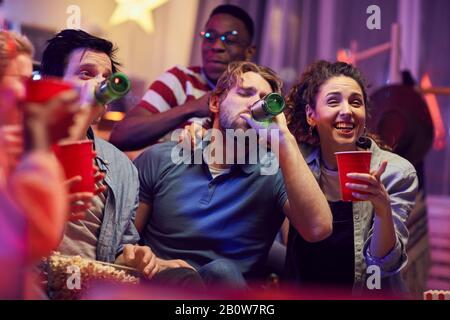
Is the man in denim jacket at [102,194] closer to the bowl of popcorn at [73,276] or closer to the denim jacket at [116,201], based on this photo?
the denim jacket at [116,201]

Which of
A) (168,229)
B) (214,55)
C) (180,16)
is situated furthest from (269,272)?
(180,16)

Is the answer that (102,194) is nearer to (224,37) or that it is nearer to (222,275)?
(222,275)

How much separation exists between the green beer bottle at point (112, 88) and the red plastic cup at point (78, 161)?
0.30 feet

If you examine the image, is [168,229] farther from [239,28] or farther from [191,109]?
[239,28]

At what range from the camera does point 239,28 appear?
202 cm

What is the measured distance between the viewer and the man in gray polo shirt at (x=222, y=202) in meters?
1.54

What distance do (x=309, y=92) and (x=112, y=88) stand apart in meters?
0.67

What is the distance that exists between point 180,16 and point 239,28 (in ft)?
1.63

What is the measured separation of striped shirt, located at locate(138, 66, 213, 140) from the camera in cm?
200

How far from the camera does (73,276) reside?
1.25 metres

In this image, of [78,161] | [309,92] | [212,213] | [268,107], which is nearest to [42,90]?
[78,161]

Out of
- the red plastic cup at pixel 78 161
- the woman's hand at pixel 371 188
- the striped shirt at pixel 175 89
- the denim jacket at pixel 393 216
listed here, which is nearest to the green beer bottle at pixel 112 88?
the red plastic cup at pixel 78 161

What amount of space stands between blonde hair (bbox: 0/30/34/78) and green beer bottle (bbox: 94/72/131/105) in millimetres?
143

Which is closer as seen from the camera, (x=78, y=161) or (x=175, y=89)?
(x=78, y=161)
